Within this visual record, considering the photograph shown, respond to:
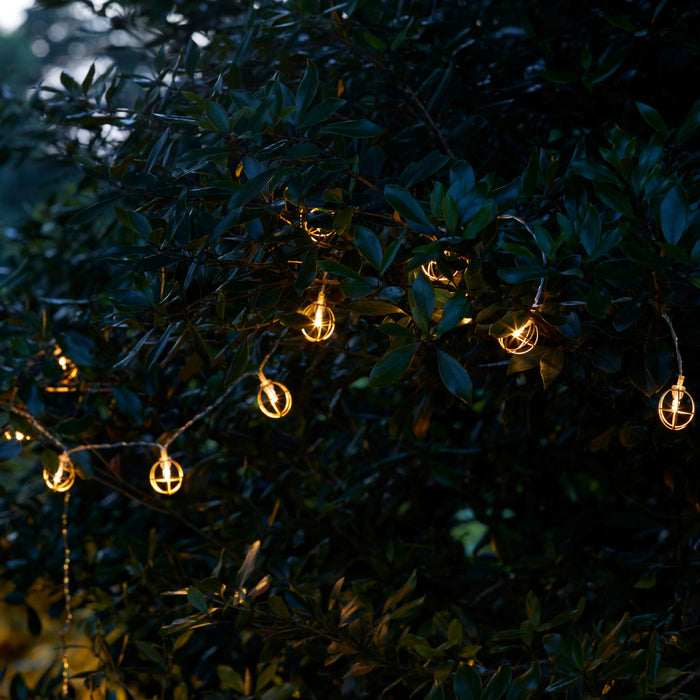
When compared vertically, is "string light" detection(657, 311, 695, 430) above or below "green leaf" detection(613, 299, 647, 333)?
below

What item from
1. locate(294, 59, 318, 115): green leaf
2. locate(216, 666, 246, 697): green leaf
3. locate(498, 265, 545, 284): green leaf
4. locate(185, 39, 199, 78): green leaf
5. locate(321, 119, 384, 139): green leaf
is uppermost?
locate(294, 59, 318, 115): green leaf

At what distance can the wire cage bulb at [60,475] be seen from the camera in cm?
118

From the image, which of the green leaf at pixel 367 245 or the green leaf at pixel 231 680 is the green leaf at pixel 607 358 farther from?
the green leaf at pixel 231 680

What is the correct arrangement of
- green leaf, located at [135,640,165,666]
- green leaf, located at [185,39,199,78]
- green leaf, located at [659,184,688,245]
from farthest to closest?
green leaf, located at [135,640,165,666], green leaf, located at [185,39,199,78], green leaf, located at [659,184,688,245]

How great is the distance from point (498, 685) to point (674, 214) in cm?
59

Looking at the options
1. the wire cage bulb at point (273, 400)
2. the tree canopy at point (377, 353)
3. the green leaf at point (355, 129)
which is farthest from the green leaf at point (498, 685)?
the green leaf at point (355, 129)

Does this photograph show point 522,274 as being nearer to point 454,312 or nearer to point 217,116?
point 454,312

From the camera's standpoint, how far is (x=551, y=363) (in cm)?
85

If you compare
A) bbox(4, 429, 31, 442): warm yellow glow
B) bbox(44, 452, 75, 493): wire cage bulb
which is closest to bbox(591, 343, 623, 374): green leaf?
bbox(44, 452, 75, 493): wire cage bulb

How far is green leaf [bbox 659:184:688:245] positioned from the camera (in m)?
0.71

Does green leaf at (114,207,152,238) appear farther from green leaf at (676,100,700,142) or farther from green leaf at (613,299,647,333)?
green leaf at (676,100,700,142)

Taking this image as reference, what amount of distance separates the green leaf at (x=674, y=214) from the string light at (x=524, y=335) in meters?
0.12

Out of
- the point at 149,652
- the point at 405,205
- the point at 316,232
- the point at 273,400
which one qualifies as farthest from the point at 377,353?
the point at 149,652

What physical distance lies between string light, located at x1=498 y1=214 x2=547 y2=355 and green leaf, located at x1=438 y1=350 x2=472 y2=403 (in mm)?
A: 76
